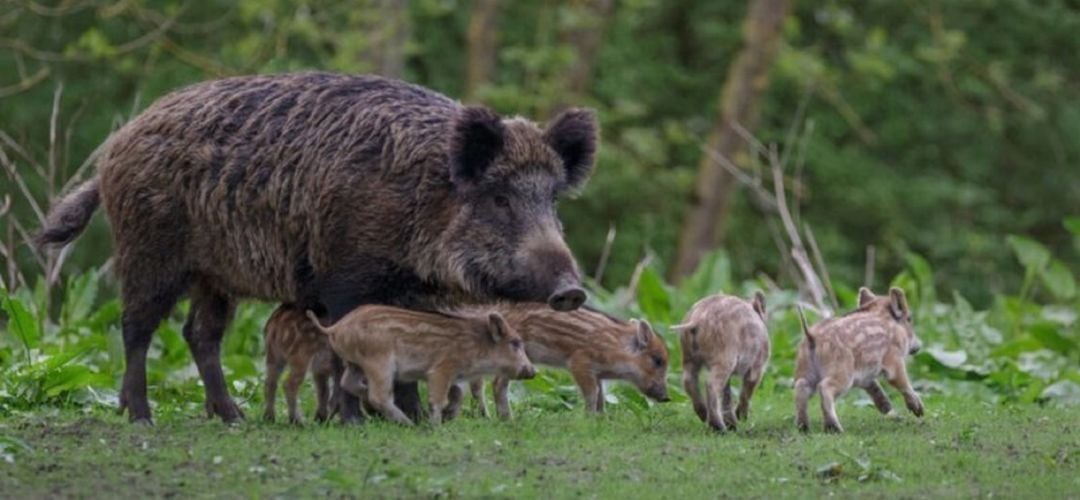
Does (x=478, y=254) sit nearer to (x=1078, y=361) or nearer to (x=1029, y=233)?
(x=1078, y=361)

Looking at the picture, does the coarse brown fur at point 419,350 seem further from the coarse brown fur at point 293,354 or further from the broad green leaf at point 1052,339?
the broad green leaf at point 1052,339

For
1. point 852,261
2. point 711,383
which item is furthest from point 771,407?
point 852,261

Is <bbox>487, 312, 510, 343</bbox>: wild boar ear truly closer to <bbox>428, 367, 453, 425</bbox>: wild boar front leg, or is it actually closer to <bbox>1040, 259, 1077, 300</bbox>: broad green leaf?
<bbox>428, 367, 453, 425</bbox>: wild boar front leg

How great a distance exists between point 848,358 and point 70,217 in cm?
468

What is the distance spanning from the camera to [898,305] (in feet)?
38.5

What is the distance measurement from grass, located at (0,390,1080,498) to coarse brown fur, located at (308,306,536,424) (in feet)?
0.75

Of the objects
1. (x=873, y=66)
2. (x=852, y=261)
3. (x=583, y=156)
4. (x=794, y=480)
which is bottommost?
(x=852, y=261)

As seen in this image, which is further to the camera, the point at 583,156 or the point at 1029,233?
the point at 1029,233

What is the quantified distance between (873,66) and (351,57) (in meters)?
8.67

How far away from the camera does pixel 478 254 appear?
38.3ft

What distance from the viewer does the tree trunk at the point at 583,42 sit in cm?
2847

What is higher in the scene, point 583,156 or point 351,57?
point 583,156

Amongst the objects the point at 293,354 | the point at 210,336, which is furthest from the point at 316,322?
the point at 210,336

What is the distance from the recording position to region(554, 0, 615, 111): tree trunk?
28469 mm
